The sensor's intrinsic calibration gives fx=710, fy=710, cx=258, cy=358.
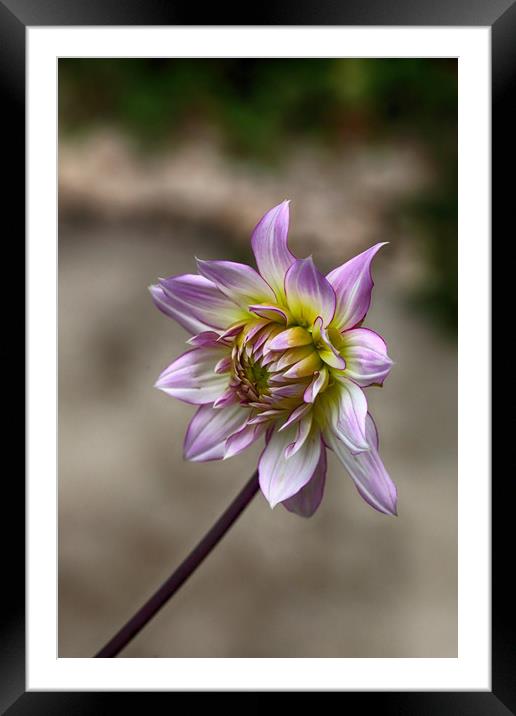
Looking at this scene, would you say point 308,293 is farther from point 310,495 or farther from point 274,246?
point 310,495

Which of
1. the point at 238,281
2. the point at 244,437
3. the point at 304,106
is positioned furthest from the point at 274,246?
the point at 304,106

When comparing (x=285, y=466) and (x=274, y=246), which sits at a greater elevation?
(x=274, y=246)

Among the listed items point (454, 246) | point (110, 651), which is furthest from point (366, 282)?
point (110, 651)

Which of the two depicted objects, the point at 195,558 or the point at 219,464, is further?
the point at 219,464

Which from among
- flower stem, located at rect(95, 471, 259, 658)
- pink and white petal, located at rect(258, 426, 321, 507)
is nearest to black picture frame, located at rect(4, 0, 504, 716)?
flower stem, located at rect(95, 471, 259, 658)

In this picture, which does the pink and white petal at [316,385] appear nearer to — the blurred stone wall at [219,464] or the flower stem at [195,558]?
the flower stem at [195,558]
